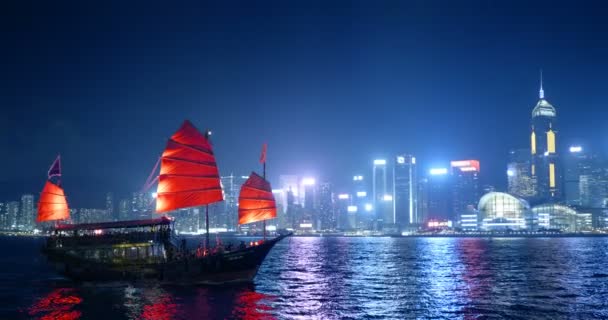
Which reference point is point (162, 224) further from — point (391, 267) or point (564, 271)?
point (564, 271)

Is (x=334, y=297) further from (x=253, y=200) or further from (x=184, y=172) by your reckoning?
(x=184, y=172)

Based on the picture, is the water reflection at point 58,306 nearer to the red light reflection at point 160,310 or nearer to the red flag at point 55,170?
the red light reflection at point 160,310

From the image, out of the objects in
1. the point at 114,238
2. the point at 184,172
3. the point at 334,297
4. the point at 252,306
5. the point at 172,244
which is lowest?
the point at 334,297

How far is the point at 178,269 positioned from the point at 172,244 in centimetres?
274

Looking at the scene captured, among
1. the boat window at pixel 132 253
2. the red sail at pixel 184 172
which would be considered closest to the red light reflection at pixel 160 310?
the boat window at pixel 132 253

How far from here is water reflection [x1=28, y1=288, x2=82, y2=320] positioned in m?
34.7

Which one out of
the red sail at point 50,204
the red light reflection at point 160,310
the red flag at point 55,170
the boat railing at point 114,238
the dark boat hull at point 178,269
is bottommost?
the red light reflection at point 160,310

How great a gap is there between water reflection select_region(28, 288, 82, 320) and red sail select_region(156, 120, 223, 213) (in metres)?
9.96

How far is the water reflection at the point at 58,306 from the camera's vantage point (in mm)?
34688

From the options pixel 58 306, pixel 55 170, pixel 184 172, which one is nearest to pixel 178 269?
pixel 184 172

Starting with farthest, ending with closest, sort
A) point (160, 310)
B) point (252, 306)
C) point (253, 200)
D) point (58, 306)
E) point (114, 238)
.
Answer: point (253, 200) < point (114, 238) < point (58, 306) < point (252, 306) < point (160, 310)

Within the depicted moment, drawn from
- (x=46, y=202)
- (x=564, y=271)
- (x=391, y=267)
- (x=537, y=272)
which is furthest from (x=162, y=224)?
(x=564, y=271)

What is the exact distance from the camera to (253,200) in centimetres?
5125

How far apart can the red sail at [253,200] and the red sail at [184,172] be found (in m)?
3.01
